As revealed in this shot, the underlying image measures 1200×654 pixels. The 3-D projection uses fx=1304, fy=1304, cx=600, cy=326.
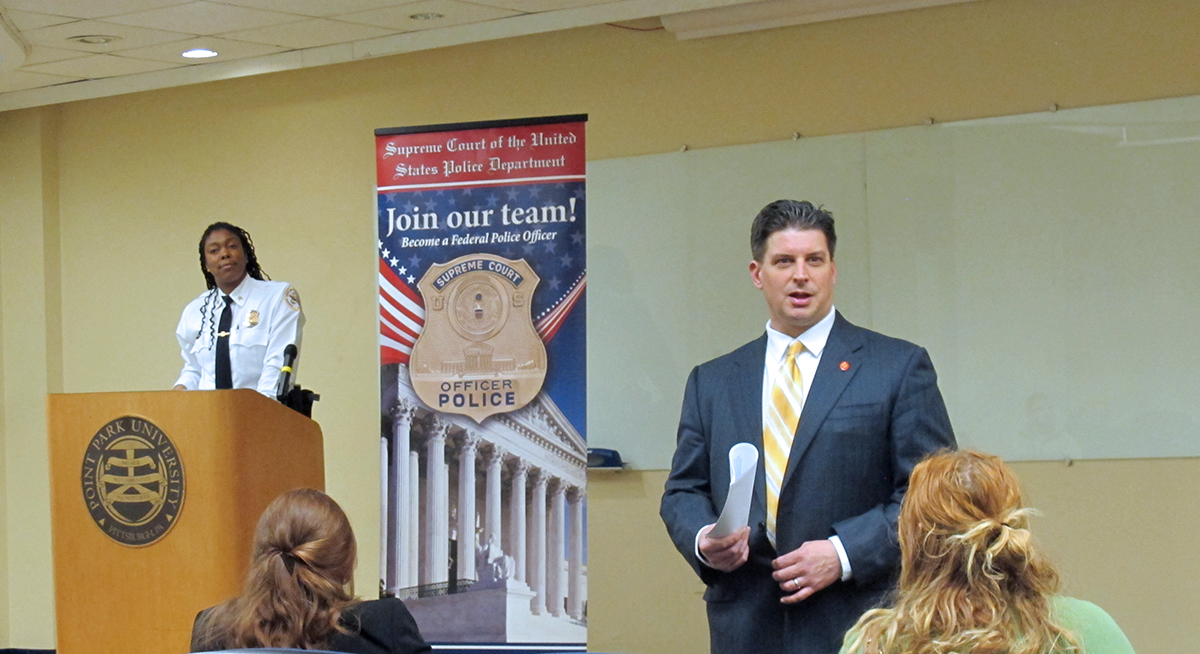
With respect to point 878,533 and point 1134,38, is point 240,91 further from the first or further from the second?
point 878,533

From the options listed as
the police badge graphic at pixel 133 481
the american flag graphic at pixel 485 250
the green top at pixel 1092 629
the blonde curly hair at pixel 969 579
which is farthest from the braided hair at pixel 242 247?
the green top at pixel 1092 629

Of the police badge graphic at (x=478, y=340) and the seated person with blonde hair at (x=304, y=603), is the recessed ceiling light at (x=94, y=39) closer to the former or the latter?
the police badge graphic at (x=478, y=340)

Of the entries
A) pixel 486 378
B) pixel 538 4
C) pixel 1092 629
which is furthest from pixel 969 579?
pixel 538 4

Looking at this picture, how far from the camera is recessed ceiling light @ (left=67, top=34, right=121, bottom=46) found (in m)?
5.72

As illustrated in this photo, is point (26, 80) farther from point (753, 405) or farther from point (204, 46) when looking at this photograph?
point (753, 405)

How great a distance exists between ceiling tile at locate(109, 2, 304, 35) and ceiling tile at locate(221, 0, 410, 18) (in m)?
0.07

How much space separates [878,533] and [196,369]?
2980 mm

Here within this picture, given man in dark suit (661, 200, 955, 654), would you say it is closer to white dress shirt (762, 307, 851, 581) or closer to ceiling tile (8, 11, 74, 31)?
white dress shirt (762, 307, 851, 581)

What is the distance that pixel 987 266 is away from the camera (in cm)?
544

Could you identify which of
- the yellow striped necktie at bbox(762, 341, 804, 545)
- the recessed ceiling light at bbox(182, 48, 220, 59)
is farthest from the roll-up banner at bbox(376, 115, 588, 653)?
the yellow striped necktie at bbox(762, 341, 804, 545)

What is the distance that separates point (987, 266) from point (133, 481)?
348 centimetres

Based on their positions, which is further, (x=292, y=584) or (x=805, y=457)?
(x=805, y=457)

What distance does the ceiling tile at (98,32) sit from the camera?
18.2 feet

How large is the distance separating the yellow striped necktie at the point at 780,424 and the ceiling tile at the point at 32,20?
12.6 feet
